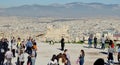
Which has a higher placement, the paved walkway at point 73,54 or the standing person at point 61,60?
the standing person at point 61,60

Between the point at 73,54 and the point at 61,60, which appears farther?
the point at 73,54

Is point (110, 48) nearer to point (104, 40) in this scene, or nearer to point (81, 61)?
point (81, 61)

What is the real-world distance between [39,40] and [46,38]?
72cm

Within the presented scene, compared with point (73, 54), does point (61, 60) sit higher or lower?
higher

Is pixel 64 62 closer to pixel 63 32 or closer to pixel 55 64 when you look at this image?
pixel 55 64

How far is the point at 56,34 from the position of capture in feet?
149

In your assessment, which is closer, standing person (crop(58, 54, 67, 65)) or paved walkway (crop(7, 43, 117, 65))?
standing person (crop(58, 54, 67, 65))

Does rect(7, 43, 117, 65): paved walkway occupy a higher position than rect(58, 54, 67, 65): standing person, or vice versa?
rect(58, 54, 67, 65): standing person

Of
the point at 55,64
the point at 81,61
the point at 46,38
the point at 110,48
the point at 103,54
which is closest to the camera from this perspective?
the point at 55,64

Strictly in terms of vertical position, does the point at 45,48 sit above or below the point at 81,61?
below

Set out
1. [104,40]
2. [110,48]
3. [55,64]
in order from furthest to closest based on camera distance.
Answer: [104,40] < [110,48] < [55,64]

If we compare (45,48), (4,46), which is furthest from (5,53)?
(45,48)

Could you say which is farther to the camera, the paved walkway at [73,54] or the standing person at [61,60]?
the paved walkway at [73,54]

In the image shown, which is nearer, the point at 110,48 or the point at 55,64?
the point at 55,64
